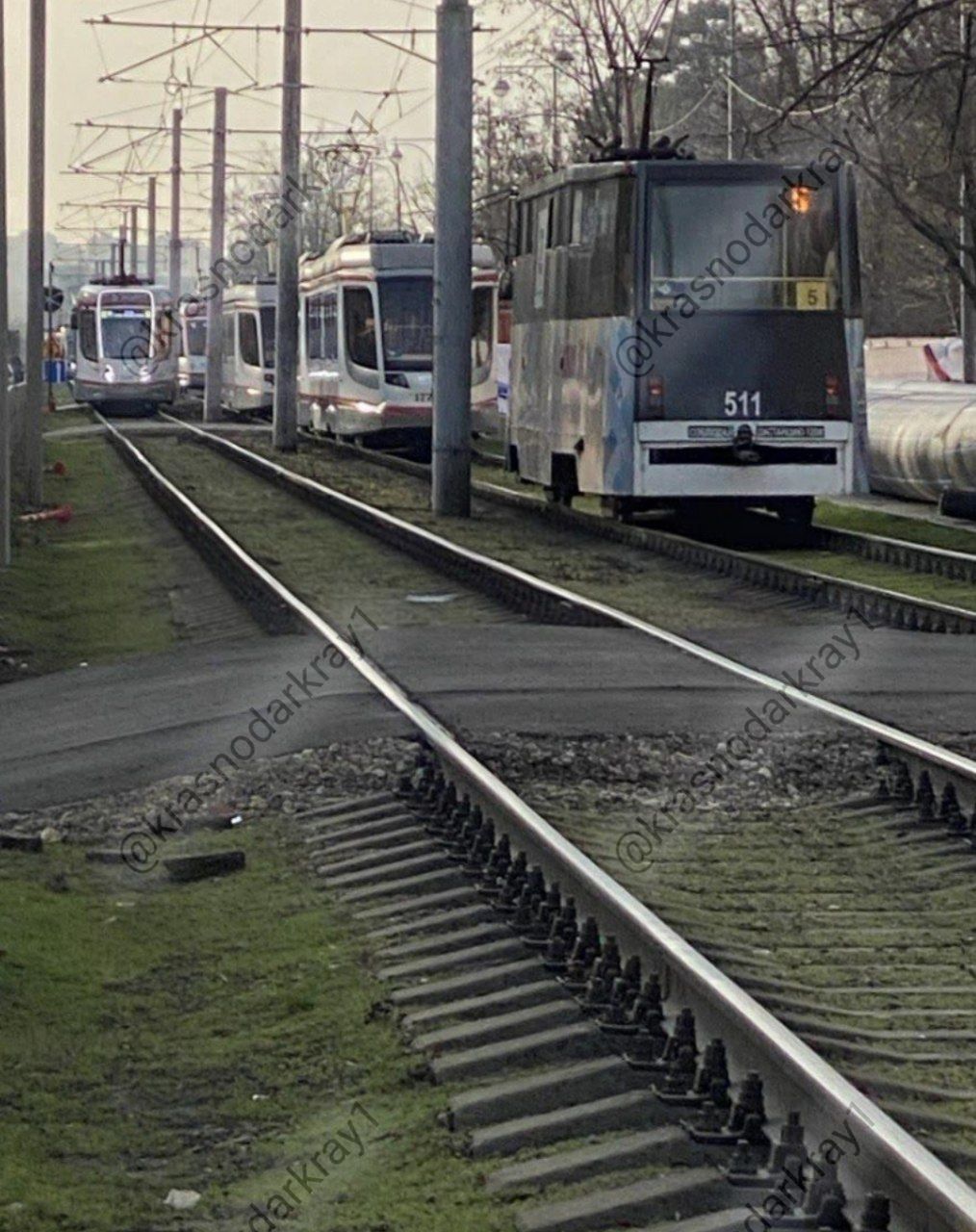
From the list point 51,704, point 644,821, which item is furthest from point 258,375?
point 644,821

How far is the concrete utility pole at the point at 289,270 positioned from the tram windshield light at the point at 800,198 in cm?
2300

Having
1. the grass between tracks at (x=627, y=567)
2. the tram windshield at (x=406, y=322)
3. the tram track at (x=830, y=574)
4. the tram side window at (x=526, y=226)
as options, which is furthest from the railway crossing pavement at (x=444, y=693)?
the tram windshield at (x=406, y=322)

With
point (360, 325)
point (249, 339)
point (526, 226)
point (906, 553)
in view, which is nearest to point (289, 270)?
point (360, 325)

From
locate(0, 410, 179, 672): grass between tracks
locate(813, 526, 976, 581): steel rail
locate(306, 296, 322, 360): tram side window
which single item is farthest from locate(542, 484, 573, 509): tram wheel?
locate(306, 296, 322, 360): tram side window

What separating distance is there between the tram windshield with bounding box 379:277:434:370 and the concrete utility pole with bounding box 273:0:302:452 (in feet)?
16.1

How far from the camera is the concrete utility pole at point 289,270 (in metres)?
44.7

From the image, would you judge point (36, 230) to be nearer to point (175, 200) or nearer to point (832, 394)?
point (832, 394)

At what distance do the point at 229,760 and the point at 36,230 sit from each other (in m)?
23.7

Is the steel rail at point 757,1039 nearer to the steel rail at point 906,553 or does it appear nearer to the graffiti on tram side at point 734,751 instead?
the graffiti on tram side at point 734,751

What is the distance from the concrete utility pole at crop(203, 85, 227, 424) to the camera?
5941 centimetres

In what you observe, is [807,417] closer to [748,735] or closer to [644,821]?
[748,735]

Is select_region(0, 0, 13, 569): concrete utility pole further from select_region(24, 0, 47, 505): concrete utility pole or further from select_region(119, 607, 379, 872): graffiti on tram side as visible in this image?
Answer: select_region(24, 0, 47, 505): concrete utility pole

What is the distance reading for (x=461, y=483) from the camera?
27.4m

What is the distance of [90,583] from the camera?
2203 centimetres
